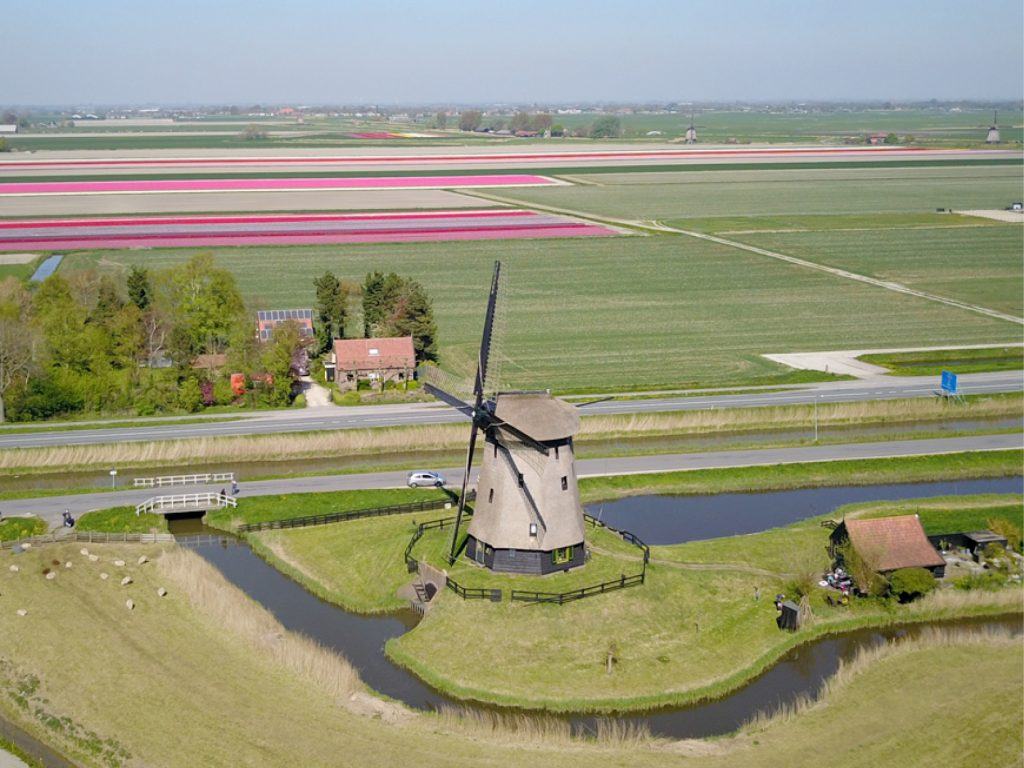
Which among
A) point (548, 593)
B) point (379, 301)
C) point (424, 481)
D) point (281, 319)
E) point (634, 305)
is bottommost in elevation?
point (424, 481)

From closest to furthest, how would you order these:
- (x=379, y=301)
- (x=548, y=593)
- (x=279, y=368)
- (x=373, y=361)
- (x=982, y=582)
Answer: (x=548, y=593) → (x=982, y=582) → (x=279, y=368) → (x=373, y=361) → (x=379, y=301)

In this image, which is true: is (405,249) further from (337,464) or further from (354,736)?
(354,736)

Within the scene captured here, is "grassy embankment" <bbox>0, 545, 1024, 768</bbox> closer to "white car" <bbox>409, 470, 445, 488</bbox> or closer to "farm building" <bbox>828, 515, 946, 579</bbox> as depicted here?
"farm building" <bbox>828, 515, 946, 579</bbox>

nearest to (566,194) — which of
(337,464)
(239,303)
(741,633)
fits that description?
(239,303)

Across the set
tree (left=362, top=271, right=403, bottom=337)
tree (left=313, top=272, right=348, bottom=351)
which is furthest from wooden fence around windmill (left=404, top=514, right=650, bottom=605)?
tree (left=313, top=272, right=348, bottom=351)

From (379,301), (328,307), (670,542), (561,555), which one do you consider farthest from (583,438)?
(328,307)

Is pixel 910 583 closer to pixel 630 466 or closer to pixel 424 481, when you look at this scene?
pixel 630 466
